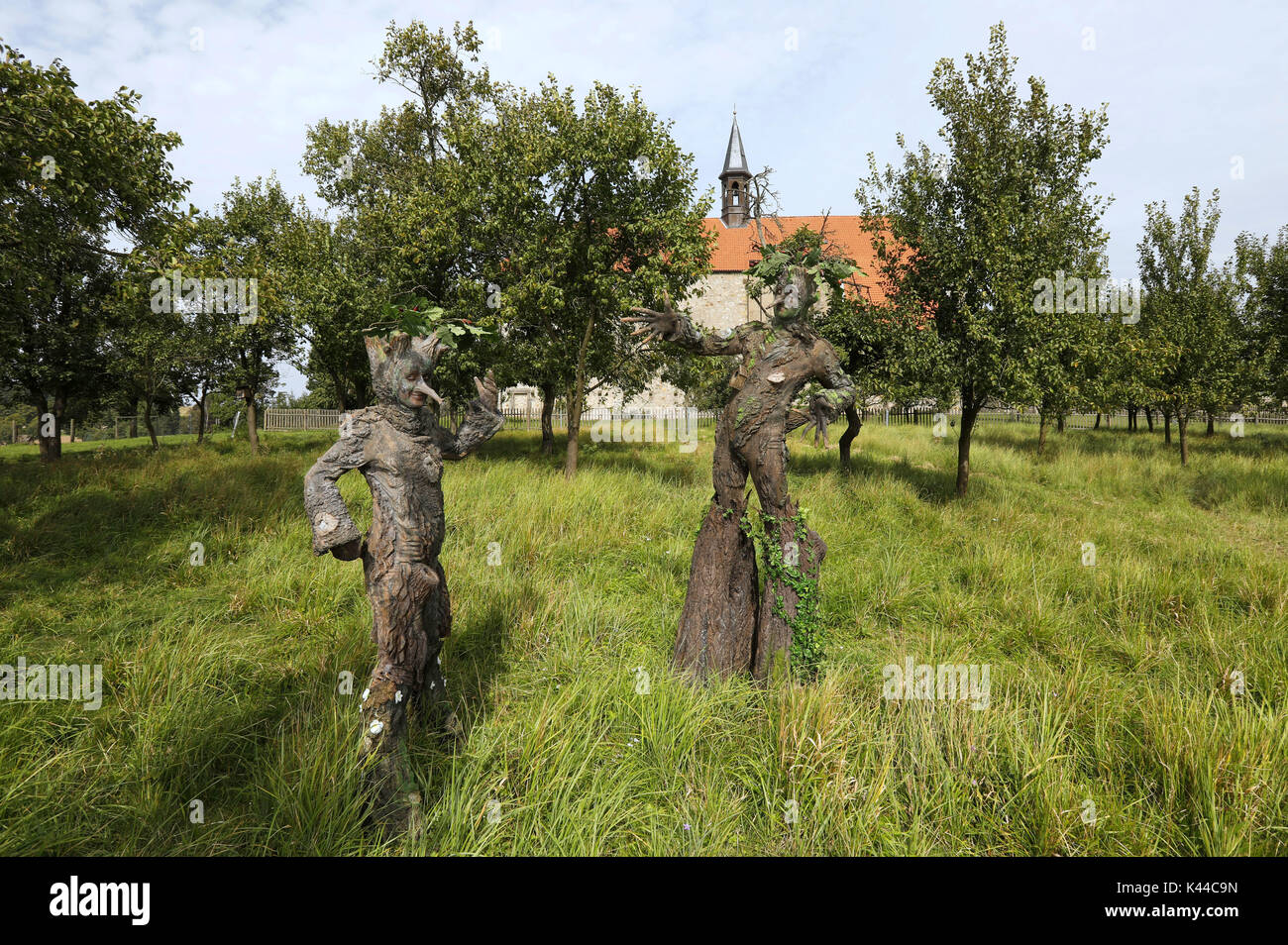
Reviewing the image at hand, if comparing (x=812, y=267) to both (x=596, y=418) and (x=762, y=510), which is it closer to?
(x=762, y=510)

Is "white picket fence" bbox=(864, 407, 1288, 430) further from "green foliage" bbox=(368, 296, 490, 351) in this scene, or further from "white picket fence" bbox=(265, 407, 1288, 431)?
"green foliage" bbox=(368, 296, 490, 351)

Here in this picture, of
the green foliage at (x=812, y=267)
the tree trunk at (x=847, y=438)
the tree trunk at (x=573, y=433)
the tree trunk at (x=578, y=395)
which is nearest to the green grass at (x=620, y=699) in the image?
the green foliage at (x=812, y=267)

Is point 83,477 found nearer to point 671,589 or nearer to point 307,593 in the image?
point 307,593

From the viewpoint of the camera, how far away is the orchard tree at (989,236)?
9.05 metres

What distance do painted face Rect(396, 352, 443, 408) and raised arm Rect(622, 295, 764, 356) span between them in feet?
4.81

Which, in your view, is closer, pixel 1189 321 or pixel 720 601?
pixel 720 601

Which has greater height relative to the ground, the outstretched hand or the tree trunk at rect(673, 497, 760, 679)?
the outstretched hand

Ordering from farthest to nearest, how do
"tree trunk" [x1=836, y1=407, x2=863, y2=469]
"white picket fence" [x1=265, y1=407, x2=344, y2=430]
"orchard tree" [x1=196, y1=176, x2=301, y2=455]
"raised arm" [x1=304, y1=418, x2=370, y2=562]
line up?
"white picket fence" [x1=265, y1=407, x2=344, y2=430]
"orchard tree" [x1=196, y1=176, x2=301, y2=455]
"tree trunk" [x1=836, y1=407, x2=863, y2=469]
"raised arm" [x1=304, y1=418, x2=370, y2=562]

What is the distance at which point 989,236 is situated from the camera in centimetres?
908

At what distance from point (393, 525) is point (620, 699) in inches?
67.5

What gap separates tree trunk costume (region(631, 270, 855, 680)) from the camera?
3.69 metres

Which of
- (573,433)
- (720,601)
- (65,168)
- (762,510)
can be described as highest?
(65,168)

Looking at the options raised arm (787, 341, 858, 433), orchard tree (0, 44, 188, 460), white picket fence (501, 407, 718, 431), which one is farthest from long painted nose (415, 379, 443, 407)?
white picket fence (501, 407, 718, 431)

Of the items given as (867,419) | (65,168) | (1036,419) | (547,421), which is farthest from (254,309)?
(1036,419)
